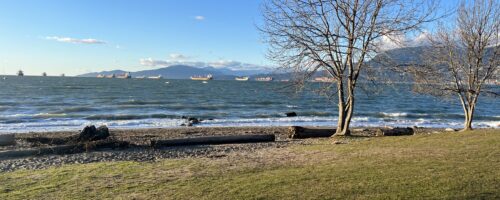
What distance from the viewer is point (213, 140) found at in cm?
1683

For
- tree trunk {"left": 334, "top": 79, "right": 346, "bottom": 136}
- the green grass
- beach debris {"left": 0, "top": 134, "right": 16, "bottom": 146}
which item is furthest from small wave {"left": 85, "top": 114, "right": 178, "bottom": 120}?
the green grass

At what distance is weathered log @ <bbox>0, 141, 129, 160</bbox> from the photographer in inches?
535

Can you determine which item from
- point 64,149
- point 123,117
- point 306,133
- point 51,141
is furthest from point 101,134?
point 123,117

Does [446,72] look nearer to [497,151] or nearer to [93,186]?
[497,151]

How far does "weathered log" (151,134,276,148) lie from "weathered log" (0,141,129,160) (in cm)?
133

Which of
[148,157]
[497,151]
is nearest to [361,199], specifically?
[497,151]

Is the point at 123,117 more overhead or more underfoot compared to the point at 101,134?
more underfoot

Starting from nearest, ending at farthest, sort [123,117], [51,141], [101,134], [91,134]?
1. [51,141]
2. [91,134]
3. [101,134]
4. [123,117]

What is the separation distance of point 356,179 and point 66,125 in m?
26.2

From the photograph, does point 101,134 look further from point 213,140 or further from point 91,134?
point 213,140

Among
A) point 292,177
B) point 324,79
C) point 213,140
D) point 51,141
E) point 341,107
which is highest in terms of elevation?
point 324,79

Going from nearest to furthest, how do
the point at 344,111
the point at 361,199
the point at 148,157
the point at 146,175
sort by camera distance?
the point at 361,199 → the point at 146,175 → the point at 148,157 → the point at 344,111

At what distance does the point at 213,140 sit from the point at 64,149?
5.16 metres

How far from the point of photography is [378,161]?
31.9 ft
